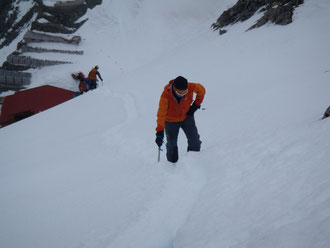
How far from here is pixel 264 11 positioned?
14.9 metres

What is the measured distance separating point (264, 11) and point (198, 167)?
666 inches

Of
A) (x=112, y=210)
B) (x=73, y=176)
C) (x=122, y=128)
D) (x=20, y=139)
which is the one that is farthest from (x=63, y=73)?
(x=112, y=210)

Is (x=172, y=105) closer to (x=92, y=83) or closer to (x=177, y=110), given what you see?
(x=177, y=110)

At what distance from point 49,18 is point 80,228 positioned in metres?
24.0

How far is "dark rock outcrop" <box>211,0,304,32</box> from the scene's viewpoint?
11.5 metres

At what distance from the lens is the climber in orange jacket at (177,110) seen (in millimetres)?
2984

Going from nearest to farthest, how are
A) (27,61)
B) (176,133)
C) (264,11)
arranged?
(176,133), (264,11), (27,61)

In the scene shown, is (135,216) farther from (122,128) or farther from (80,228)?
(122,128)

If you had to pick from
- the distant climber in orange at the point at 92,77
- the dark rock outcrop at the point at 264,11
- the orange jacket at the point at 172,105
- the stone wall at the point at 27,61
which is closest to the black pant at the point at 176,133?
the orange jacket at the point at 172,105

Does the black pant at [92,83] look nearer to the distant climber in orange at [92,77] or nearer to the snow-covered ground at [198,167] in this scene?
the distant climber in orange at [92,77]

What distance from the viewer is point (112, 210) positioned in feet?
8.46

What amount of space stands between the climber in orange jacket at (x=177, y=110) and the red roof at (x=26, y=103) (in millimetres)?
10371

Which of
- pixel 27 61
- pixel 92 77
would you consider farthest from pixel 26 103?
pixel 27 61

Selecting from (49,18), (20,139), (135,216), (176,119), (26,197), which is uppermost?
(49,18)
